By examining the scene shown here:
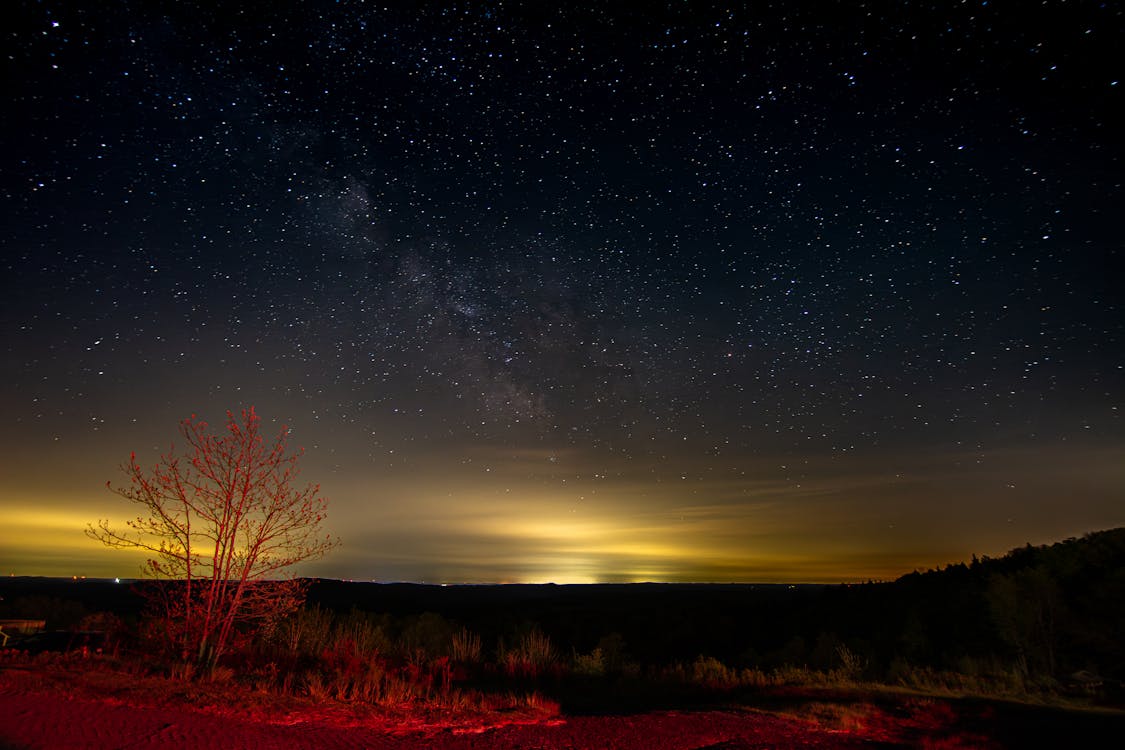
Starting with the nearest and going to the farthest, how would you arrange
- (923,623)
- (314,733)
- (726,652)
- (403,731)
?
(314,733), (403,731), (923,623), (726,652)

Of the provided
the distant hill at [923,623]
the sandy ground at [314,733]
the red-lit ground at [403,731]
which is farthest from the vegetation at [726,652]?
the sandy ground at [314,733]

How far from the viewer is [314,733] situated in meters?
6.60

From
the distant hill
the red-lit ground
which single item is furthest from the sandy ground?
the distant hill

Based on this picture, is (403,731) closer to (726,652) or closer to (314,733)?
(314,733)

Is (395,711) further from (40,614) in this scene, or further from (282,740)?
(40,614)

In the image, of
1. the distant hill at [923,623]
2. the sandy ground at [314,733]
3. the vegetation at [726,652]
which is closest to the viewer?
the sandy ground at [314,733]

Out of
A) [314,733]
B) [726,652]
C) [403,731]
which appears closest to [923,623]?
[726,652]

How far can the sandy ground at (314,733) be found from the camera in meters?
5.83

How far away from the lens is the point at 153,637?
35.4ft

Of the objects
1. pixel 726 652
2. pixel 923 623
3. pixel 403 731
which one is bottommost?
pixel 726 652

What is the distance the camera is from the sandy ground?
5.83 meters

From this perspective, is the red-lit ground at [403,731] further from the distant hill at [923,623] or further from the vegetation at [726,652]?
the distant hill at [923,623]

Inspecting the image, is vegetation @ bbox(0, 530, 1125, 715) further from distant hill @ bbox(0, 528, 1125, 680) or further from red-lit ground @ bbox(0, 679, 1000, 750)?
red-lit ground @ bbox(0, 679, 1000, 750)

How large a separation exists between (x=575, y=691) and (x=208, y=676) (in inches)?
278
